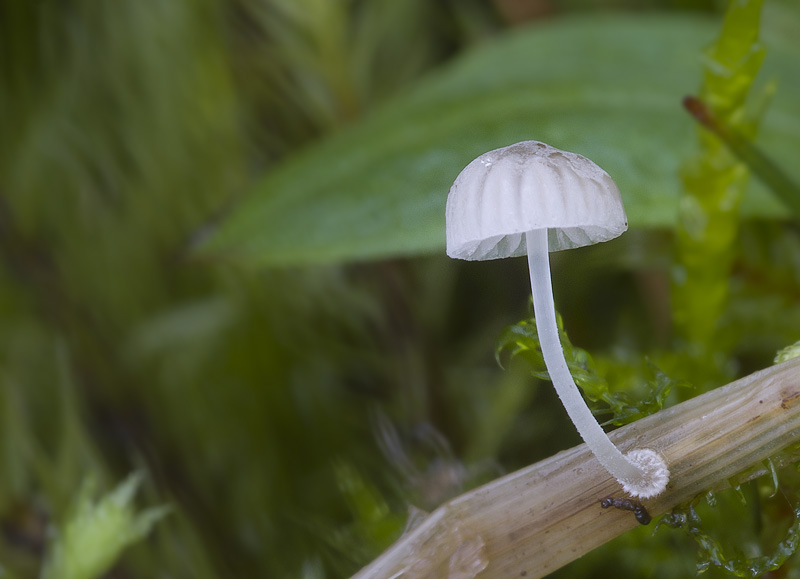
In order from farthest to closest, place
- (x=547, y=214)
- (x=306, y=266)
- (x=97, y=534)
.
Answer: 1. (x=306, y=266)
2. (x=97, y=534)
3. (x=547, y=214)

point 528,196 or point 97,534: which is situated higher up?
point 528,196

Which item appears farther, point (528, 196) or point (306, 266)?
point (306, 266)

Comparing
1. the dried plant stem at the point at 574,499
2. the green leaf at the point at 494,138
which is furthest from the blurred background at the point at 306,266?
the dried plant stem at the point at 574,499

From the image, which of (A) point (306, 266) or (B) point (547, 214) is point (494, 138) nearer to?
(B) point (547, 214)

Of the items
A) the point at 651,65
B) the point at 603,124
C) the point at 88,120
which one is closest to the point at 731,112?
the point at 603,124

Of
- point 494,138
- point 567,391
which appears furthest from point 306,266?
point 567,391

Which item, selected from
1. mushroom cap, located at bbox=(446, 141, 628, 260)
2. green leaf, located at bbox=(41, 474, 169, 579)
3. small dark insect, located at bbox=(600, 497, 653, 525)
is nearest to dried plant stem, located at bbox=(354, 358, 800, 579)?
small dark insect, located at bbox=(600, 497, 653, 525)
